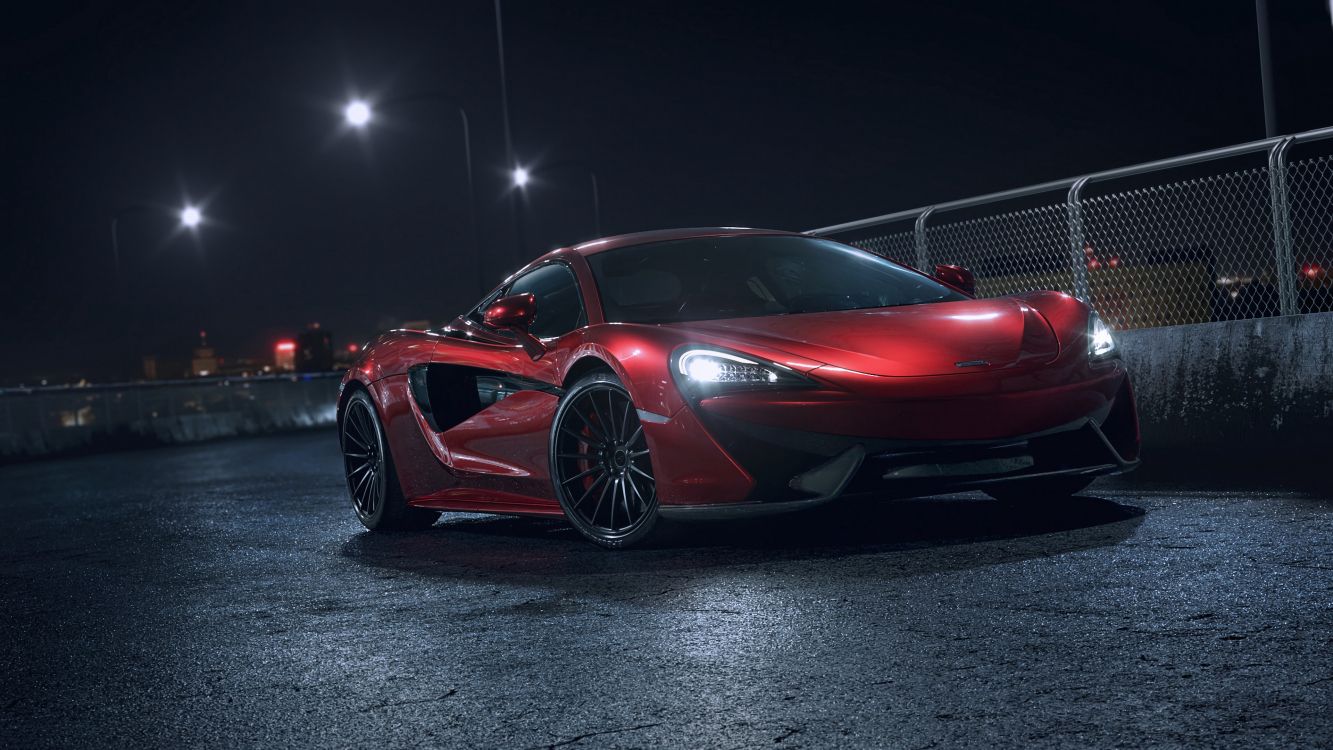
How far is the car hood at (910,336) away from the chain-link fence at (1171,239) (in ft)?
10.9

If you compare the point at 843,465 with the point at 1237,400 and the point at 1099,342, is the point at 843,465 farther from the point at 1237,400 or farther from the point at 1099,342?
the point at 1237,400

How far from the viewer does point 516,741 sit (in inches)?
130

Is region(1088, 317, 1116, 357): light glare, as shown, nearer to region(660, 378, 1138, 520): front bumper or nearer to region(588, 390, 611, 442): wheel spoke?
region(660, 378, 1138, 520): front bumper

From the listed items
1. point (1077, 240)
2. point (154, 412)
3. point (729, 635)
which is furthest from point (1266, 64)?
point (154, 412)

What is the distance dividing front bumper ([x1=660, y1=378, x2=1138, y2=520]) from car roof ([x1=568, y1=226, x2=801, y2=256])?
5.72ft

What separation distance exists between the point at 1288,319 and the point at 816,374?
14.5 feet

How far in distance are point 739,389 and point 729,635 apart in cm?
140

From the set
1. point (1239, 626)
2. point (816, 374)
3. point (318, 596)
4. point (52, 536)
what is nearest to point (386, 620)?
point (318, 596)

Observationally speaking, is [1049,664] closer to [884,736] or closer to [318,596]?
[884,736]

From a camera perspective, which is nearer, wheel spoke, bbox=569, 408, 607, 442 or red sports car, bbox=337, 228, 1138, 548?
red sports car, bbox=337, 228, 1138, 548

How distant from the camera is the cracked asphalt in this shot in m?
3.36

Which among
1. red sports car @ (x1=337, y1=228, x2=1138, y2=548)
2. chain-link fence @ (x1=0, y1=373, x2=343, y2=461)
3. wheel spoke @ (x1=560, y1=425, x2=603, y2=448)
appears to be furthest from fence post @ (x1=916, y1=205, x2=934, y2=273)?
chain-link fence @ (x1=0, y1=373, x2=343, y2=461)

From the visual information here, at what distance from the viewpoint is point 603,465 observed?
610 cm

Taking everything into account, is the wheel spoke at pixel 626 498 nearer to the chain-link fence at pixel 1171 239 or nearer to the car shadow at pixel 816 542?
the car shadow at pixel 816 542
